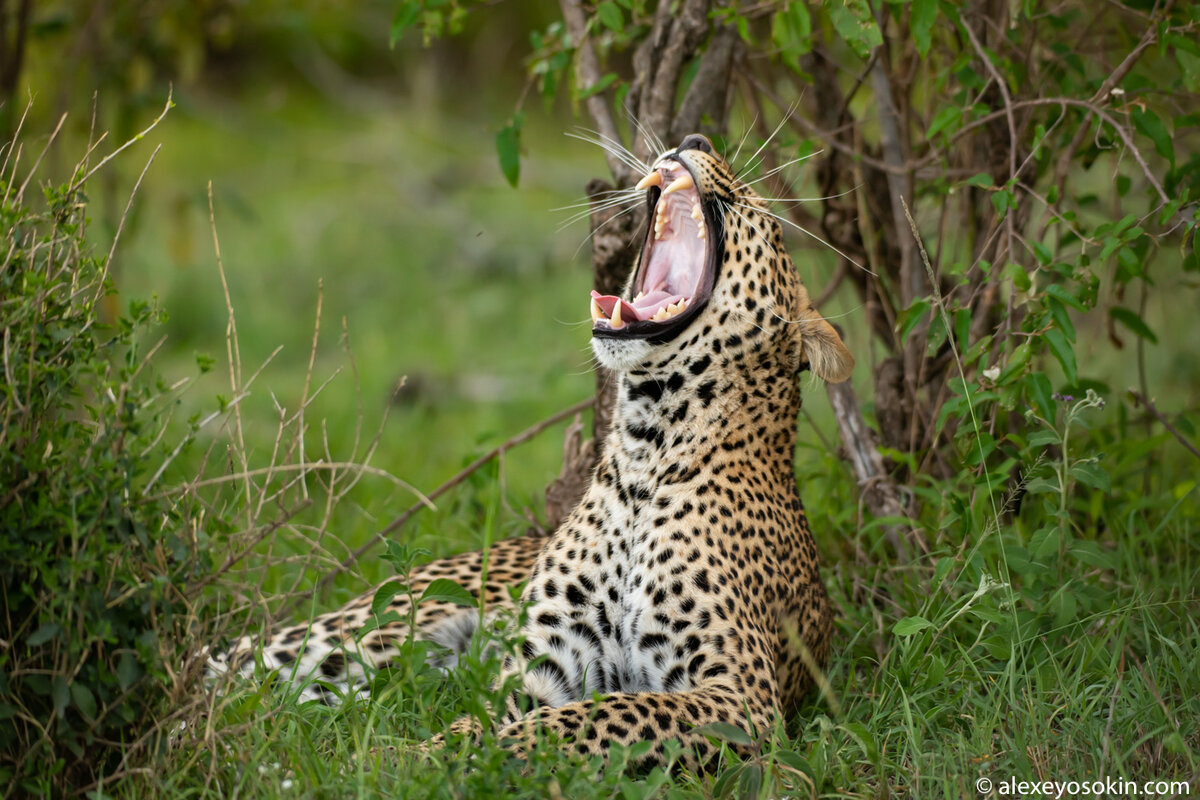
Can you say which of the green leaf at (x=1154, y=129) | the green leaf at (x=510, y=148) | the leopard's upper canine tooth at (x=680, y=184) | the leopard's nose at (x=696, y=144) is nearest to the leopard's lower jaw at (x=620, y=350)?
the leopard's upper canine tooth at (x=680, y=184)

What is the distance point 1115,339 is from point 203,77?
44.9ft

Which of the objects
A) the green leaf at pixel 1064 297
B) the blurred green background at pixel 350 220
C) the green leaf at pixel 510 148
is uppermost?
the green leaf at pixel 510 148

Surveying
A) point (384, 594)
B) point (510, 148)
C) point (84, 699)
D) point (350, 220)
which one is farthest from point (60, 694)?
point (350, 220)

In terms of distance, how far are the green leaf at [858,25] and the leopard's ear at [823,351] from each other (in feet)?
2.78

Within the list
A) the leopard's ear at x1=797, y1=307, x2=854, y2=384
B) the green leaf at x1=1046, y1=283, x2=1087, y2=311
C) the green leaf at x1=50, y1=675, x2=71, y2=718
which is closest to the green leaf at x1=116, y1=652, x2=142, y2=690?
the green leaf at x1=50, y1=675, x2=71, y2=718

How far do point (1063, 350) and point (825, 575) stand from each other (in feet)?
4.51

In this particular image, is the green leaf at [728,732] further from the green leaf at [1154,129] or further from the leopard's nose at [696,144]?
the green leaf at [1154,129]

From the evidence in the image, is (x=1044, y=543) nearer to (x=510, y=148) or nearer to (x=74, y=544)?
(x=510, y=148)

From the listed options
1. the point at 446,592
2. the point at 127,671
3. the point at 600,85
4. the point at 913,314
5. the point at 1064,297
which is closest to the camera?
the point at 127,671

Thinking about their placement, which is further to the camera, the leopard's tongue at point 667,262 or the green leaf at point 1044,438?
the leopard's tongue at point 667,262

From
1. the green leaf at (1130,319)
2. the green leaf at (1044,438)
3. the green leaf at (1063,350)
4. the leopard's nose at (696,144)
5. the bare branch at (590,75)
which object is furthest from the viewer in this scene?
the bare branch at (590,75)

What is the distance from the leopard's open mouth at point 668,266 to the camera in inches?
151

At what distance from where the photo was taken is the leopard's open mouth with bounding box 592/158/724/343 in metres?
3.84

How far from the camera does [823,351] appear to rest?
3.95m
